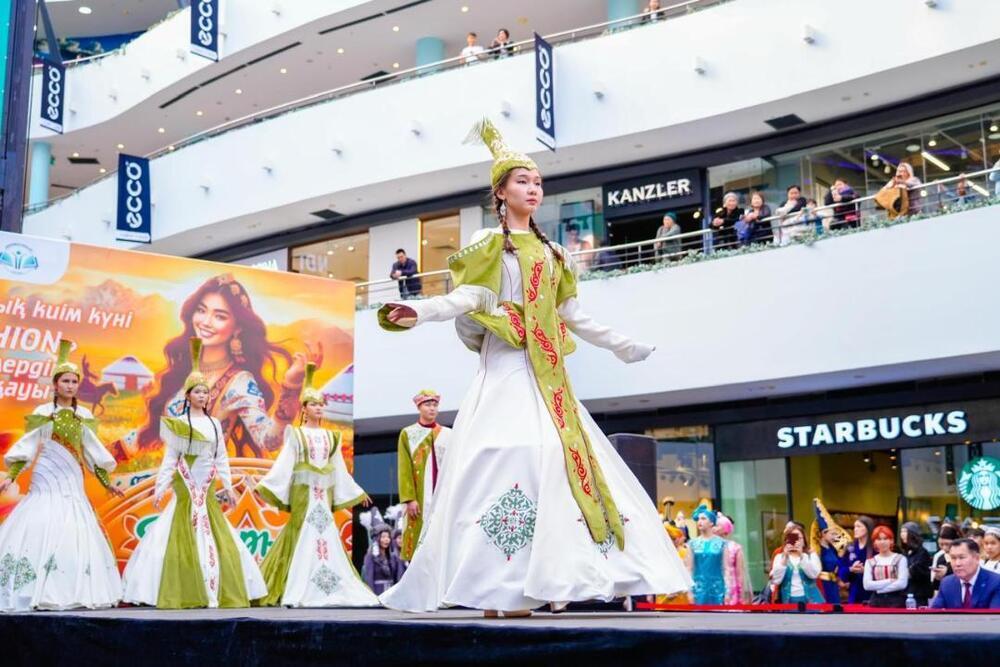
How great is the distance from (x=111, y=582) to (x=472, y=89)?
11655mm

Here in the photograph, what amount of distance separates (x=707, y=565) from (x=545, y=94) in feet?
28.9

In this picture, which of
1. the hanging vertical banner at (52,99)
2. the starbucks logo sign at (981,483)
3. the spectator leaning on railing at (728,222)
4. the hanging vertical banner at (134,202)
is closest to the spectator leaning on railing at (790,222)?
the spectator leaning on railing at (728,222)

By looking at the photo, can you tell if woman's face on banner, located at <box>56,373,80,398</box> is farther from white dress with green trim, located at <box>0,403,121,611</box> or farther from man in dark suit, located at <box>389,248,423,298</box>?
man in dark suit, located at <box>389,248,423,298</box>

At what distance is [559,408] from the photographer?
4.50m

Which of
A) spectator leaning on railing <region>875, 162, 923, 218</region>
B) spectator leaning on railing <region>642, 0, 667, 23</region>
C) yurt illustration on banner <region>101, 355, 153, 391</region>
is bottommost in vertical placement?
yurt illustration on banner <region>101, 355, 153, 391</region>

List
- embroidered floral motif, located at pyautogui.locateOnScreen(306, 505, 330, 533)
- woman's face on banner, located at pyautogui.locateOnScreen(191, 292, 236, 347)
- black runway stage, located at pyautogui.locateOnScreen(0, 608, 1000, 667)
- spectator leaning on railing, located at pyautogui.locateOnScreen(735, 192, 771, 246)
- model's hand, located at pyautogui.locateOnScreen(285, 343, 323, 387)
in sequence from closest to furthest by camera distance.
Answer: black runway stage, located at pyautogui.locateOnScreen(0, 608, 1000, 667), embroidered floral motif, located at pyautogui.locateOnScreen(306, 505, 330, 533), woman's face on banner, located at pyautogui.locateOnScreen(191, 292, 236, 347), model's hand, located at pyautogui.locateOnScreen(285, 343, 323, 387), spectator leaning on railing, located at pyautogui.locateOnScreen(735, 192, 771, 246)

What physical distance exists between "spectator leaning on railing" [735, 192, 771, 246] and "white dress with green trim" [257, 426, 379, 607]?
763 cm

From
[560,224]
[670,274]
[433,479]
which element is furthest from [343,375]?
[560,224]

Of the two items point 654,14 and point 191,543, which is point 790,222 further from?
point 191,543

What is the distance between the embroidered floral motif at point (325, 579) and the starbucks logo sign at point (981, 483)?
8760 millimetres

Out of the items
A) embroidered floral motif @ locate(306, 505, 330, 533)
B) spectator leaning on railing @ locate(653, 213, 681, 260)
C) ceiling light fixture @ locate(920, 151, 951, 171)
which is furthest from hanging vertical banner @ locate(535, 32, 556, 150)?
embroidered floral motif @ locate(306, 505, 330, 533)

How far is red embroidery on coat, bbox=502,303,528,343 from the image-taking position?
15.0ft

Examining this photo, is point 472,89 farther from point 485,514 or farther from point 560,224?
point 485,514

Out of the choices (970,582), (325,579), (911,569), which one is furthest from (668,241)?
(970,582)
